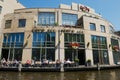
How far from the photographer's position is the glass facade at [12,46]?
34.7 metres

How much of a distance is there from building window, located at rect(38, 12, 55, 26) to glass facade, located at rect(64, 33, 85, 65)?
489 centimetres

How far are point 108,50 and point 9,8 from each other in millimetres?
25452

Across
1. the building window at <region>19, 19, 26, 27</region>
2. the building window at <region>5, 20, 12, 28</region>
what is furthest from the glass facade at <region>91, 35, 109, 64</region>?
the building window at <region>5, 20, 12, 28</region>

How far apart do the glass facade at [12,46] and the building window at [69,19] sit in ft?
33.6

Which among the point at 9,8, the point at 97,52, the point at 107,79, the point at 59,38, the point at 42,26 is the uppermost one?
the point at 9,8

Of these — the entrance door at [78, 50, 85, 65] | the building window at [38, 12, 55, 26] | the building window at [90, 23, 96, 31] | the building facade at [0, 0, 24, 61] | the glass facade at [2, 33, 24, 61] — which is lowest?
the entrance door at [78, 50, 85, 65]

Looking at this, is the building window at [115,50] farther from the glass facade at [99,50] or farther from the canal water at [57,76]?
the canal water at [57,76]

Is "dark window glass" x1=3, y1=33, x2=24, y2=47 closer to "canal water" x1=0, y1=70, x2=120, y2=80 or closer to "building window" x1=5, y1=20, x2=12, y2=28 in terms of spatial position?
"building window" x1=5, y1=20, x2=12, y2=28

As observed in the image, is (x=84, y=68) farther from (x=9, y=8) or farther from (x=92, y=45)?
(x=9, y=8)

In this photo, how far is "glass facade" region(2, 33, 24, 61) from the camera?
34.7 metres

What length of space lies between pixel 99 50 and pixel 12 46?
1880 cm

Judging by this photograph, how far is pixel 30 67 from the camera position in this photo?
2808cm

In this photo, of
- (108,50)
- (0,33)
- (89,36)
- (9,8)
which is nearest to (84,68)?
(89,36)

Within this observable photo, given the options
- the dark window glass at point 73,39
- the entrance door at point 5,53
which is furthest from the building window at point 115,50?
the entrance door at point 5,53
